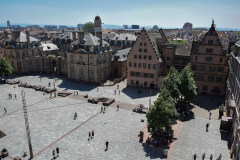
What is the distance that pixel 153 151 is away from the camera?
36000 mm

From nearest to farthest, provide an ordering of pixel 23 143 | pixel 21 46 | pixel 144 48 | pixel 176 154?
pixel 176 154, pixel 23 143, pixel 144 48, pixel 21 46

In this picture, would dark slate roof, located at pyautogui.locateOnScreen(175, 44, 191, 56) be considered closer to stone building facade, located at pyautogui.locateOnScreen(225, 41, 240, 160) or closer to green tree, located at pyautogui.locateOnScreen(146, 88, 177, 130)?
stone building facade, located at pyautogui.locateOnScreen(225, 41, 240, 160)

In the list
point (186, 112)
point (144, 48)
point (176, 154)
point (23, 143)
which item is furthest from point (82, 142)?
point (144, 48)

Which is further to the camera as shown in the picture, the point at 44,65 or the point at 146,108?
the point at 44,65

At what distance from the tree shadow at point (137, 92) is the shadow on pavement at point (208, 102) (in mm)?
13418

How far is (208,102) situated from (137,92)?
2165cm

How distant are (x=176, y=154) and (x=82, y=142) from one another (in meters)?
17.1

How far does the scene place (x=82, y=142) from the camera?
38.7 m

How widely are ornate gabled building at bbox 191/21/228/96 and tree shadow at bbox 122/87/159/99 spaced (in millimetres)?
14843

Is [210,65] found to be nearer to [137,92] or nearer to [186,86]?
[186,86]

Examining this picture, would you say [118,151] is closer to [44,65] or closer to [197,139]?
[197,139]

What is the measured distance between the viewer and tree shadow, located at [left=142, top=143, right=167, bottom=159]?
1358 inches

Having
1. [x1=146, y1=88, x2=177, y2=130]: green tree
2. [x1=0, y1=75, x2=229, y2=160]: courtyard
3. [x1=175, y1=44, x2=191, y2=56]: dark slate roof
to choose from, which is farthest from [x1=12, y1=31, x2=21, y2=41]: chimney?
[x1=146, y1=88, x2=177, y2=130]: green tree

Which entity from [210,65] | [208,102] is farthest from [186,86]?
[210,65]
